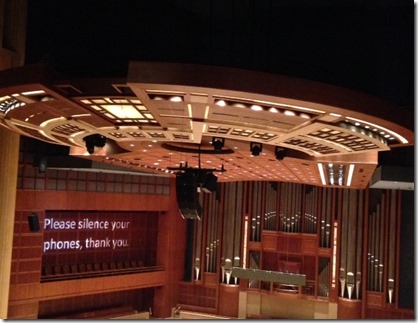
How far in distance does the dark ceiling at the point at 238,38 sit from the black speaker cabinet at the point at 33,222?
3343 millimetres

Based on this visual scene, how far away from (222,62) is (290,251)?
596 cm

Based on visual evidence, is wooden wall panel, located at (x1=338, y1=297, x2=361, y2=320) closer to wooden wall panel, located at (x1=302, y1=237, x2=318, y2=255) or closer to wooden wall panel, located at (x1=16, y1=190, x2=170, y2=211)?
wooden wall panel, located at (x1=302, y1=237, x2=318, y2=255)

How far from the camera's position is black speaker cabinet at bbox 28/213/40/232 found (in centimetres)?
998

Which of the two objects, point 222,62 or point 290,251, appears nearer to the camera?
point 222,62

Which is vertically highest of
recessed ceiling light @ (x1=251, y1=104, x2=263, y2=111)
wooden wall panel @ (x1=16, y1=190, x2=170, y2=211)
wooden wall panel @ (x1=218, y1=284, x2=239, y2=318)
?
recessed ceiling light @ (x1=251, y1=104, x2=263, y2=111)

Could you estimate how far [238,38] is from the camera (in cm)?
773

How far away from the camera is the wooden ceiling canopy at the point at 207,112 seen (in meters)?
3.43

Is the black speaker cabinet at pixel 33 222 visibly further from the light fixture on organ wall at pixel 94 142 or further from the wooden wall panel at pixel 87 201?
the light fixture on organ wall at pixel 94 142

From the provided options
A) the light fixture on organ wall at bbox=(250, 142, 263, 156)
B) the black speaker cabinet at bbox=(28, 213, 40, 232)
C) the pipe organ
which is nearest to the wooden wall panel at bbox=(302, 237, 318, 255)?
the pipe organ

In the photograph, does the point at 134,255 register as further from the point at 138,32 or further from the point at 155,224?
the point at 138,32

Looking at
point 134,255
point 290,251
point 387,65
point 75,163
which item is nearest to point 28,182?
point 75,163

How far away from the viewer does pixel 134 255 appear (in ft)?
42.2

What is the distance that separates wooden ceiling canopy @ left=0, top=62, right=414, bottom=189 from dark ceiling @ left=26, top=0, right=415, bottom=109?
1.30 m

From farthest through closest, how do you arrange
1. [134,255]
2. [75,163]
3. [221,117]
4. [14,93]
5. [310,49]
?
[134,255] → [75,163] → [310,49] → [221,117] → [14,93]
